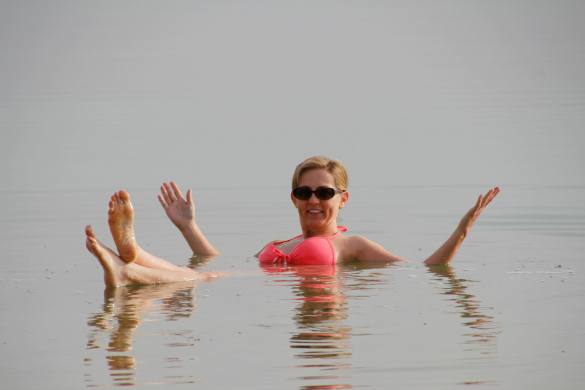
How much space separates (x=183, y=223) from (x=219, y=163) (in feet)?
Answer: 25.6

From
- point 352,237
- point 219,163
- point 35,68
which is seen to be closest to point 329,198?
point 352,237

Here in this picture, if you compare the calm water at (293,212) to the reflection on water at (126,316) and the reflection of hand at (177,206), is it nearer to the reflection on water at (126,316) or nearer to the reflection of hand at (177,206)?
the reflection on water at (126,316)

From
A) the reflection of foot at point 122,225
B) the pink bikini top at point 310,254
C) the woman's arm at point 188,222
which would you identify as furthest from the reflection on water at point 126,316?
the woman's arm at point 188,222

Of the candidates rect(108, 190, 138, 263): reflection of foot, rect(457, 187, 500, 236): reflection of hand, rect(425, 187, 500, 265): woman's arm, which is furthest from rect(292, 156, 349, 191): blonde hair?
rect(108, 190, 138, 263): reflection of foot

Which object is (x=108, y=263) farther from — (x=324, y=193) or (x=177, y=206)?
(x=177, y=206)

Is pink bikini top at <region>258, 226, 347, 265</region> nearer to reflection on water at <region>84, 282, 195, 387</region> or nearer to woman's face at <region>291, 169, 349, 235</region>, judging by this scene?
woman's face at <region>291, 169, 349, 235</region>

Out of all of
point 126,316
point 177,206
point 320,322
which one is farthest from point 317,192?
point 126,316

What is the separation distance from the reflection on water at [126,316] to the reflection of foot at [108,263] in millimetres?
81

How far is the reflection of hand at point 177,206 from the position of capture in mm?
13445

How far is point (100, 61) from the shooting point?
1826 inches

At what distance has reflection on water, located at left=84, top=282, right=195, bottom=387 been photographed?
8.74 meters

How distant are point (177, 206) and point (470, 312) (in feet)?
13.3

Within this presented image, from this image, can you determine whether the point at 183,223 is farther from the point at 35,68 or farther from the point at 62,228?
the point at 35,68

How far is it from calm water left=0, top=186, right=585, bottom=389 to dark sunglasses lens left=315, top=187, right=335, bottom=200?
2.08ft
